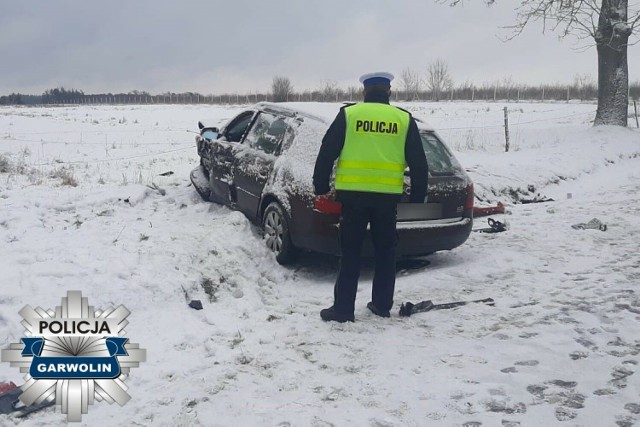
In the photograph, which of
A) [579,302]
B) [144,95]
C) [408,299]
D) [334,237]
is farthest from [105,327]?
[144,95]

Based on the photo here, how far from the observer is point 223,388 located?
3.44 metres

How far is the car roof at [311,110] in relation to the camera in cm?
615

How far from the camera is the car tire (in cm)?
577

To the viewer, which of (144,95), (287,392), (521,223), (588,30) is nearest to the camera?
(287,392)

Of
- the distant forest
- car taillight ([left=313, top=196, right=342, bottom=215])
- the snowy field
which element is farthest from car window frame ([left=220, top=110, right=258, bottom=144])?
the distant forest

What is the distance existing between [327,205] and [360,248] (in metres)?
0.88

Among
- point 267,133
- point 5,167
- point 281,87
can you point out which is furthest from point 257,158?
point 281,87

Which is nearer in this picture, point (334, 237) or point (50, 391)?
point (50, 391)

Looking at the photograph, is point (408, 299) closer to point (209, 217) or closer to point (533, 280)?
point (533, 280)

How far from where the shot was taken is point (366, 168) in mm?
4336

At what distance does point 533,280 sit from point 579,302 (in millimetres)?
751

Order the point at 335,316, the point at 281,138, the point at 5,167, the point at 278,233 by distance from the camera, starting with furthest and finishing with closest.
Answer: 1. the point at 5,167
2. the point at 281,138
3. the point at 278,233
4. the point at 335,316

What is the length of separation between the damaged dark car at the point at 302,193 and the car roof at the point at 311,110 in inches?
0.7

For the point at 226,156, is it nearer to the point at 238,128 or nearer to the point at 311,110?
the point at 238,128
